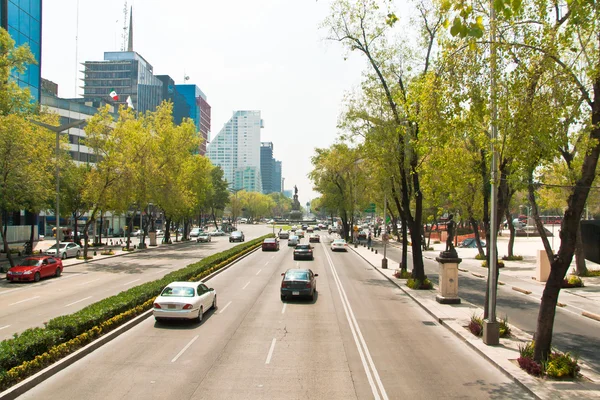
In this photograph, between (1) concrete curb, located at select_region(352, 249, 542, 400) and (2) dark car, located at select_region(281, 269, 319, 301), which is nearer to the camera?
(1) concrete curb, located at select_region(352, 249, 542, 400)

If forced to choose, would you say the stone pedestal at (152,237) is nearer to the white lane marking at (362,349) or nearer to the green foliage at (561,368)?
the white lane marking at (362,349)

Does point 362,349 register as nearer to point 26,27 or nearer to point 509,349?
point 509,349

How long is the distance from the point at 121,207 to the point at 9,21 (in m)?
23.4

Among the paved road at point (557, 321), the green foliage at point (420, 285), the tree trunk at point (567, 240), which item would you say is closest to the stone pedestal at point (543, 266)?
the paved road at point (557, 321)

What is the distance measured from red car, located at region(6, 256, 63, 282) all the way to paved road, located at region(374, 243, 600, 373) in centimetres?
2423

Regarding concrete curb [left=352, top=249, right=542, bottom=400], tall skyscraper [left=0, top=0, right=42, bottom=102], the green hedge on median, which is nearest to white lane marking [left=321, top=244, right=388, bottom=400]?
concrete curb [left=352, top=249, right=542, bottom=400]

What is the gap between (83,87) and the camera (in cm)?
16275

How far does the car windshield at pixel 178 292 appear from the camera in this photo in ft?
54.0

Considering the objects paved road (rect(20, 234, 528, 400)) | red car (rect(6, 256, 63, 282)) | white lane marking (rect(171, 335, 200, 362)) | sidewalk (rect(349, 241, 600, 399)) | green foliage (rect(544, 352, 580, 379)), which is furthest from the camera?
red car (rect(6, 256, 63, 282))

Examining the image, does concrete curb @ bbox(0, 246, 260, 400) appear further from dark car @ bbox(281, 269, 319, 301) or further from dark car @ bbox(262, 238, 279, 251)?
dark car @ bbox(262, 238, 279, 251)

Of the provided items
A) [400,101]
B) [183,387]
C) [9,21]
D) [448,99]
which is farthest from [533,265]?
[9,21]

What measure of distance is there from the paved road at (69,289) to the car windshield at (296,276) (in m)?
8.74

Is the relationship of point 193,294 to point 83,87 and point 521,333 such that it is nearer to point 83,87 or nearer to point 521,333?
point 521,333

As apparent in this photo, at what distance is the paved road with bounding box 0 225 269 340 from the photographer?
17453 millimetres
